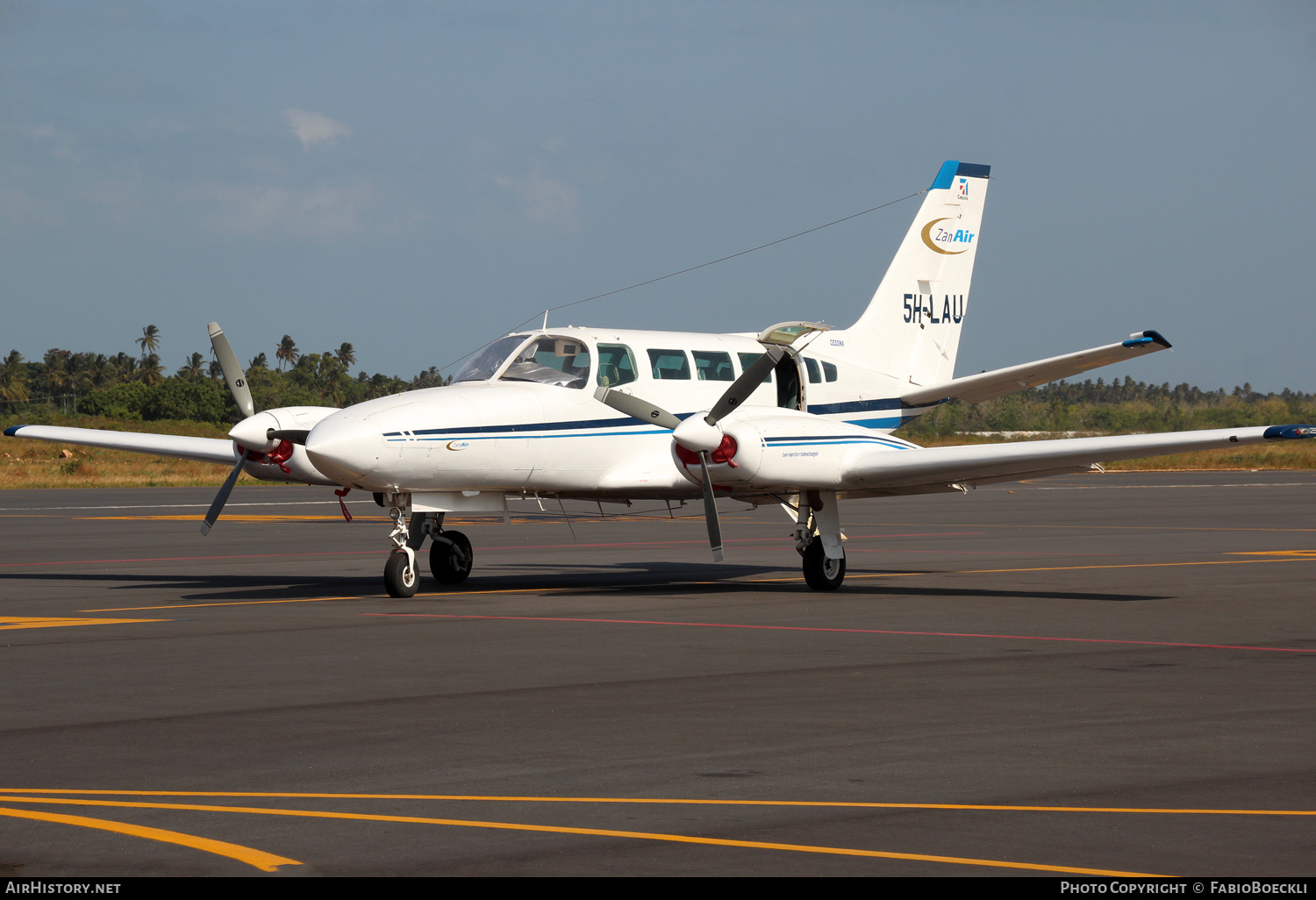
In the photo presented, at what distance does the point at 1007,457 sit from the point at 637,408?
4.34 meters

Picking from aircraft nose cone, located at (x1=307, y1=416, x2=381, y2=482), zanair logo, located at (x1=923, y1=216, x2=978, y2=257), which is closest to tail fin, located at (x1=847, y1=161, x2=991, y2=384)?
zanair logo, located at (x1=923, y1=216, x2=978, y2=257)

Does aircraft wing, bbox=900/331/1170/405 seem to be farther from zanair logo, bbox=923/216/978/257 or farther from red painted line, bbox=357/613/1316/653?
red painted line, bbox=357/613/1316/653

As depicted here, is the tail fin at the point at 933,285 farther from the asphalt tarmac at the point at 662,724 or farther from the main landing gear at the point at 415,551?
the main landing gear at the point at 415,551

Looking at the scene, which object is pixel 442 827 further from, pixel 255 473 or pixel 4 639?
pixel 255 473

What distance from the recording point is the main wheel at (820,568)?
18.3 metres

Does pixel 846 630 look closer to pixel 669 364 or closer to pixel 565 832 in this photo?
pixel 669 364

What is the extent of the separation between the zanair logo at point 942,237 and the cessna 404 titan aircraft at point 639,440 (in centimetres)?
299

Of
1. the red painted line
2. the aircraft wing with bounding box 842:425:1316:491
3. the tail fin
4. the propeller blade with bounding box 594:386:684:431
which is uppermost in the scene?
the tail fin

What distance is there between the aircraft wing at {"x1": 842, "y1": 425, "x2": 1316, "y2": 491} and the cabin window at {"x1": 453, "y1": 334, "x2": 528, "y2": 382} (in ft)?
14.5

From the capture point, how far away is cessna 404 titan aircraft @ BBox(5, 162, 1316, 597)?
16.4 metres

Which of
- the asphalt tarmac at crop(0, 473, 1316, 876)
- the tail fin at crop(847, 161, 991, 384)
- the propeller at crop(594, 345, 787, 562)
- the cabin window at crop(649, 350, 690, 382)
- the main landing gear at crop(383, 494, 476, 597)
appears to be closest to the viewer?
the asphalt tarmac at crop(0, 473, 1316, 876)

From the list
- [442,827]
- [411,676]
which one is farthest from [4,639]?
[442,827]

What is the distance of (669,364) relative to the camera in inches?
741

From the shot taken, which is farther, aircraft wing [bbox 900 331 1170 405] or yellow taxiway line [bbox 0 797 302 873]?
aircraft wing [bbox 900 331 1170 405]
